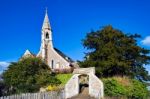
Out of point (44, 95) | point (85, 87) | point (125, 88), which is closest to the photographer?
point (44, 95)

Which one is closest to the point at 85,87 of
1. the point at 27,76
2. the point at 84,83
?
the point at 84,83

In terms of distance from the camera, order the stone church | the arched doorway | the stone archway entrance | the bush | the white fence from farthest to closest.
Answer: the stone church → the arched doorway → the bush → the stone archway entrance → the white fence

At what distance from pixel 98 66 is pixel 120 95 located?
7.50 metres

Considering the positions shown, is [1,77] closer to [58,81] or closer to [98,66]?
[58,81]

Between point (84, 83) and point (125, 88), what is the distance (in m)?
4.84

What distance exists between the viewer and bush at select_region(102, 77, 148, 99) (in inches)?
1750

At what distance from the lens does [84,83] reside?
156ft

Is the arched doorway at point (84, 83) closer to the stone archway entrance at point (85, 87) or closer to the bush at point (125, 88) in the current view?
the stone archway entrance at point (85, 87)

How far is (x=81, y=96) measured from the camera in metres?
44.1

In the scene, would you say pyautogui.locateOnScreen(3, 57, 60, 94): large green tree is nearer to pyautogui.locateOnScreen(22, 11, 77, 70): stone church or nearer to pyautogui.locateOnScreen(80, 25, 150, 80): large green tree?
pyautogui.locateOnScreen(80, 25, 150, 80): large green tree

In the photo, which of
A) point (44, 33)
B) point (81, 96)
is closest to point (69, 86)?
point (81, 96)

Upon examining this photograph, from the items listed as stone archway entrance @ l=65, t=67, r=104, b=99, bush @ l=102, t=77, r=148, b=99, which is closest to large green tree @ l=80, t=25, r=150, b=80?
bush @ l=102, t=77, r=148, b=99

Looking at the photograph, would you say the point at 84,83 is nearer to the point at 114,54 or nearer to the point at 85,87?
the point at 85,87

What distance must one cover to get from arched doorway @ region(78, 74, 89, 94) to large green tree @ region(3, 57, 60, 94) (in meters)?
4.77
